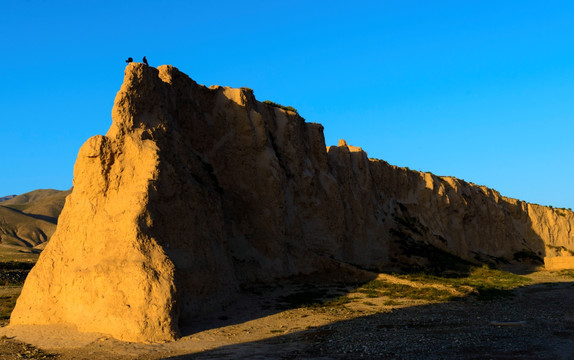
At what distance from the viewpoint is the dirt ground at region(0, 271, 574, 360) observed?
1329 cm

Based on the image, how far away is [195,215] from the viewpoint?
791 inches

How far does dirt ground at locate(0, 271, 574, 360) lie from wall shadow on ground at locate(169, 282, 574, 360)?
0.08 ft

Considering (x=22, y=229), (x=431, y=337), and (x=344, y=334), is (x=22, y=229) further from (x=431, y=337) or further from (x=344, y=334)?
(x=431, y=337)

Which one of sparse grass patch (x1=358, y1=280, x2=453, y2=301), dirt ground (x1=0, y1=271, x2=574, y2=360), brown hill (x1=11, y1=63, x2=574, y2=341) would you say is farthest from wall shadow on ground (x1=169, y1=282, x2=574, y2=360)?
brown hill (x1=11, y1=63, x2=574, y2=341)

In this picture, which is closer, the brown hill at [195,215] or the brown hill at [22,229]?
the brown hill at [195,215]

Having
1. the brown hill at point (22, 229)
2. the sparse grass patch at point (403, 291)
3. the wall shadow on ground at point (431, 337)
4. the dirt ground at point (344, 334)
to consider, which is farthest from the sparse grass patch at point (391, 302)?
the brown hill at point (22, 229)

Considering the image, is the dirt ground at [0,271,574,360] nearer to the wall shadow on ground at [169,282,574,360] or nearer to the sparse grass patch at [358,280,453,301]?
the wall shadow on ground at [169,282,574,360]

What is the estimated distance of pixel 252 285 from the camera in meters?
24.3

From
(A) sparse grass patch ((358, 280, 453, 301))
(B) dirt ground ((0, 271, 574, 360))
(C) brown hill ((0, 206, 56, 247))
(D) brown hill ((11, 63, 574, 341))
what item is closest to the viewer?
(B) dirt ground ((0, 271, 574, 360))

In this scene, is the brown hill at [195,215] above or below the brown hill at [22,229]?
below

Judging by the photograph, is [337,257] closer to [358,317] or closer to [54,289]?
[358,317]

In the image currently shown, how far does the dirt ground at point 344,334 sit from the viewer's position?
1329 cm

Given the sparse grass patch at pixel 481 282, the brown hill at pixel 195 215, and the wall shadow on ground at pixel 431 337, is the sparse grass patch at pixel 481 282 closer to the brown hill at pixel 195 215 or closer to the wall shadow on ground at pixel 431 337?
the brown hill at pixel 195 215

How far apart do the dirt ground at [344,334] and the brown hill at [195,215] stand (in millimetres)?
927
